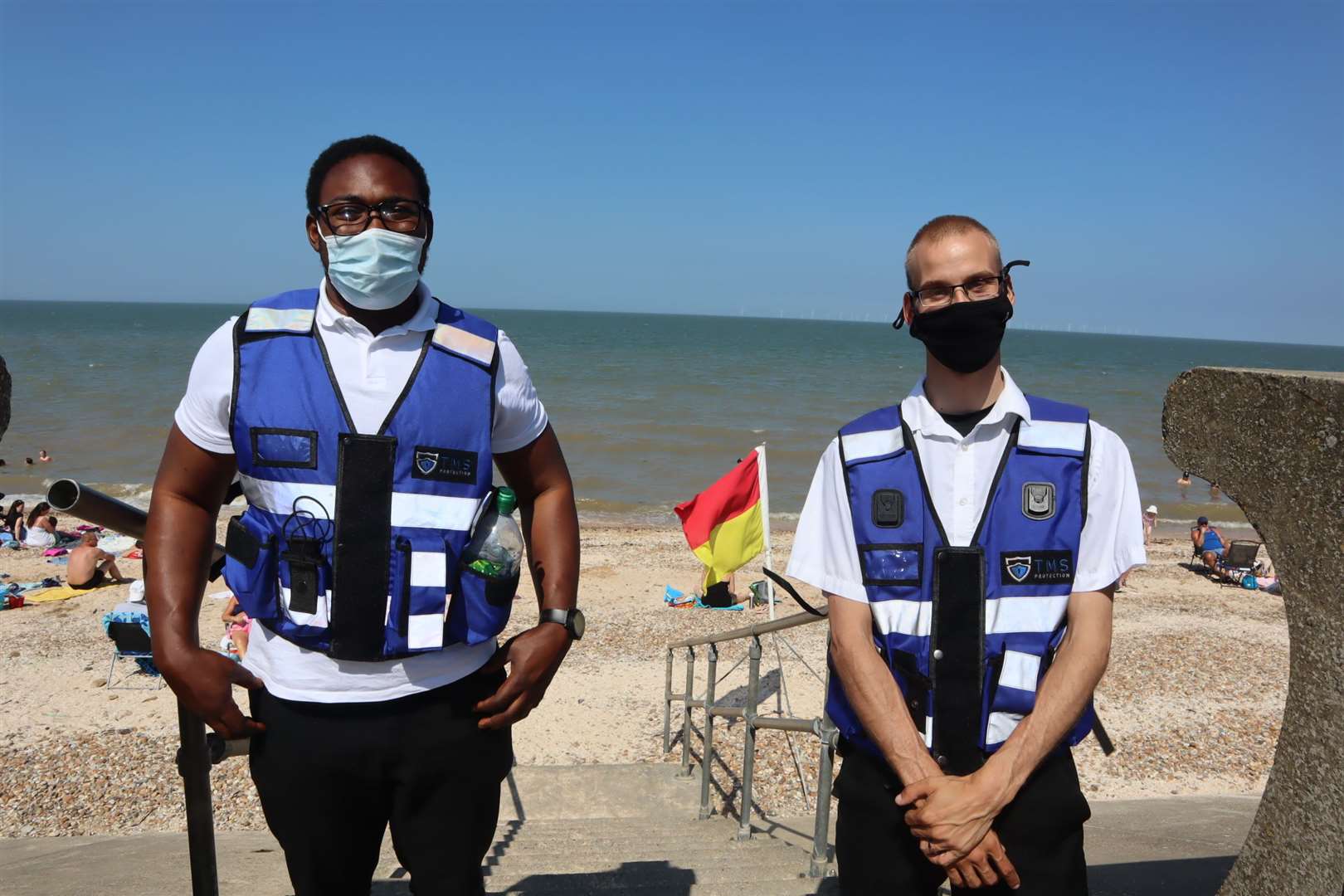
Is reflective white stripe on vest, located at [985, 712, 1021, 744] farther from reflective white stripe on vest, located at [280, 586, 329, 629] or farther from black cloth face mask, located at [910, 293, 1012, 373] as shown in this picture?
reflective white stripe on vest, located at [280, 586, 329, 629]

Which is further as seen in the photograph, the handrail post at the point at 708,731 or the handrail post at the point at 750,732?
the handrail post at the point at 708,731

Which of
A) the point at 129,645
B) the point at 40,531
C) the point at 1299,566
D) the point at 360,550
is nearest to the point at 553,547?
the point at 360,550

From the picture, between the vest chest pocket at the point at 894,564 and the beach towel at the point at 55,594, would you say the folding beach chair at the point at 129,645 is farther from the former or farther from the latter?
the vest chest pocket at the point at 894,564

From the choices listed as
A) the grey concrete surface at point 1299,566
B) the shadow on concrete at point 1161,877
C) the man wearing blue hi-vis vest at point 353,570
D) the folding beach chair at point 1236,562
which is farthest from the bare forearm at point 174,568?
the folding beach chair at point 1236,562

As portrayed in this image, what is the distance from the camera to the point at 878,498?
216 cm

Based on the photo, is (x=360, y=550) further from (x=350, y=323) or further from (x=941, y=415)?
(x=941, y=415)

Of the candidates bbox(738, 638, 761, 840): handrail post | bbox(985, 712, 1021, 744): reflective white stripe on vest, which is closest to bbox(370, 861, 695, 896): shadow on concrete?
bbox(738, 638, 761, 840): handrail post

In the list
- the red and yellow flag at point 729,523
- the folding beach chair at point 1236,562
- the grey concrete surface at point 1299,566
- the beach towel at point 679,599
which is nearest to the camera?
the grey concrete surface at point 1299,566

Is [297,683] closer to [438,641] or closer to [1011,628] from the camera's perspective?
[438,641]

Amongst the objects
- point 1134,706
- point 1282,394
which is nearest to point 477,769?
point 1282,394

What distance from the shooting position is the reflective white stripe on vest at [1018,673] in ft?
6.86

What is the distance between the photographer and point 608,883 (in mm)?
3520

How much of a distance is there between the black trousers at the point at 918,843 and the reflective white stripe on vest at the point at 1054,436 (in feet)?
2.24

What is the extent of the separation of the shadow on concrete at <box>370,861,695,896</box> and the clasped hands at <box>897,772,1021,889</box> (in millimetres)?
1628
